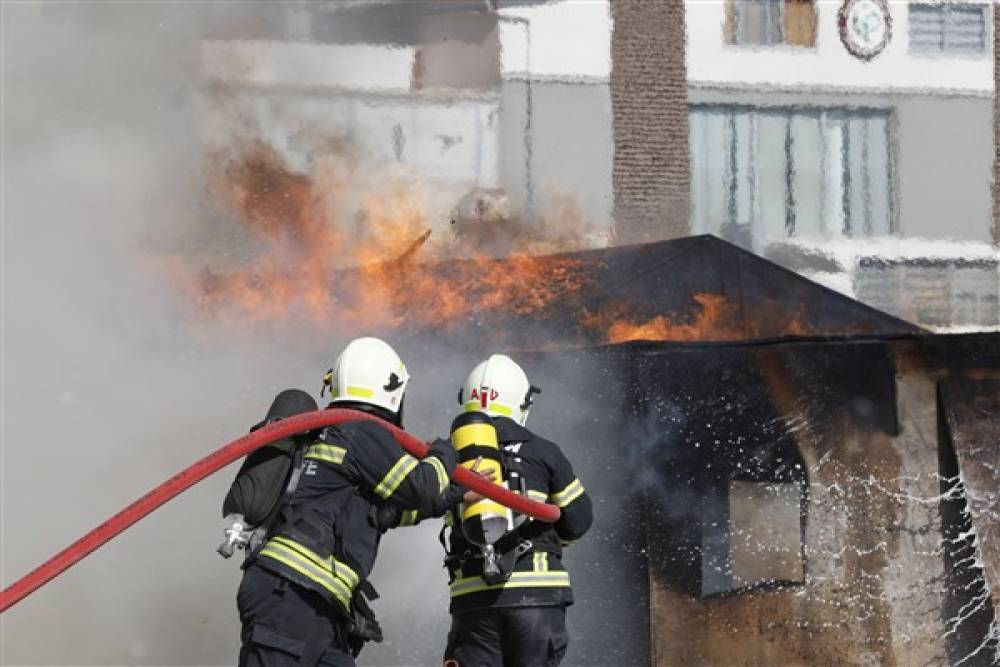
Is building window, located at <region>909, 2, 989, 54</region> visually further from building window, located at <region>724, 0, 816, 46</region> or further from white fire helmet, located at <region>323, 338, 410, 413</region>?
white fire helmet, located at <region>323, 338, 410, 413</region>

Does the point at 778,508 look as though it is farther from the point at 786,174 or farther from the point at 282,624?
the point at 786,174

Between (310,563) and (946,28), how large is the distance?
16.1 metres

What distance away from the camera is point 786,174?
62.4ft

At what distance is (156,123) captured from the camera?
13.6 meters

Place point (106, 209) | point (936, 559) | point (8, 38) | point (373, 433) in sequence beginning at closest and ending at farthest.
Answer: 1. point (373, 433)
2. point (936, 559)
3. point (106, 209)
4. point (8, 38)

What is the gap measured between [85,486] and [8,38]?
4.64 metres

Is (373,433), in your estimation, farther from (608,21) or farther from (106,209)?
A: (608,21)

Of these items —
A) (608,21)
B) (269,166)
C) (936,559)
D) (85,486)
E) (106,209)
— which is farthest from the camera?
(608,21)

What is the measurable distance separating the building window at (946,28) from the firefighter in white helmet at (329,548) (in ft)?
50.3

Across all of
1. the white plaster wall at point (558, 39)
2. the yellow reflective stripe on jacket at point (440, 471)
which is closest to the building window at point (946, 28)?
the white plaster wall at point (558, 39)

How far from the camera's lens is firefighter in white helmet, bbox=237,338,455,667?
5340 mm

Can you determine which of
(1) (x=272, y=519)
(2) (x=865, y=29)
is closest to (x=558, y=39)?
(2) (x=865, y=29)

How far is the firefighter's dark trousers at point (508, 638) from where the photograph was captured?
21.0 feet

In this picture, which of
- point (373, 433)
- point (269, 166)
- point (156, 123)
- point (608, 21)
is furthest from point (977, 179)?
point (373, 433)
